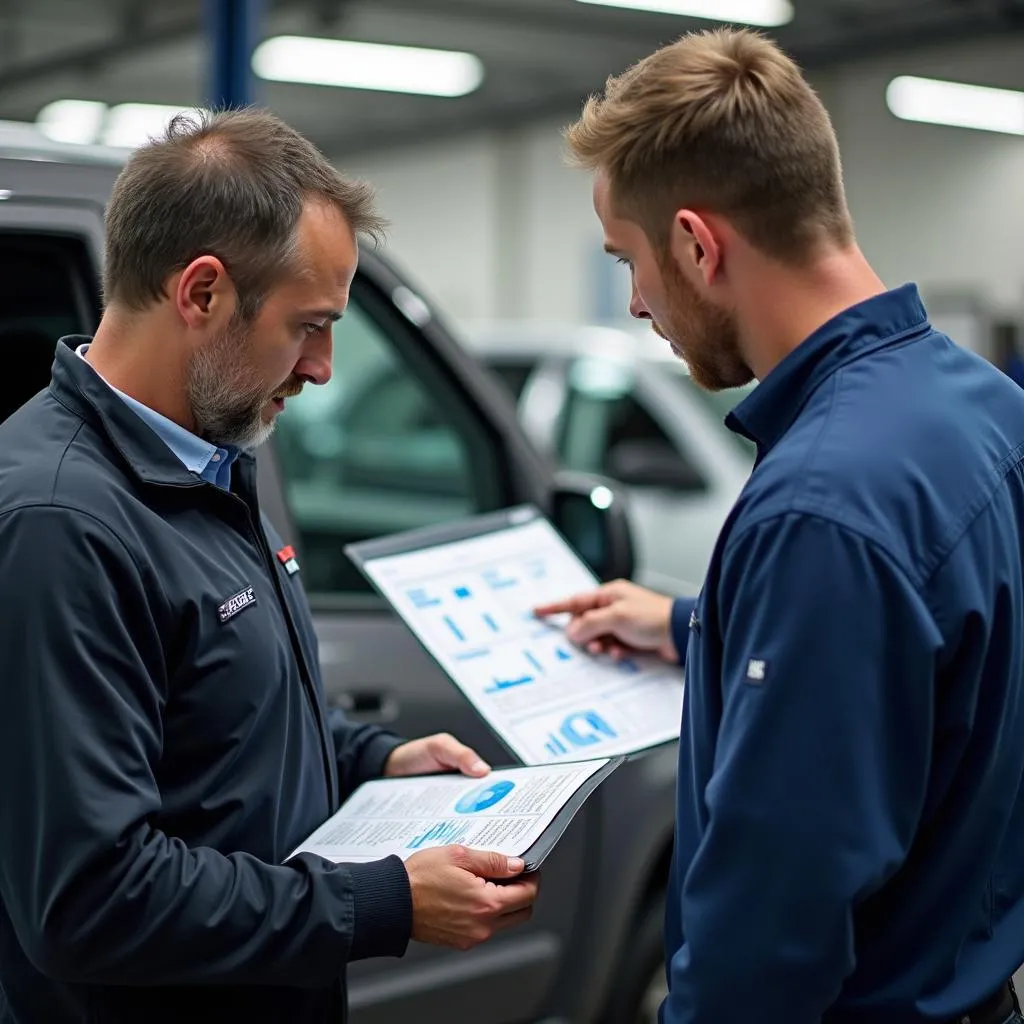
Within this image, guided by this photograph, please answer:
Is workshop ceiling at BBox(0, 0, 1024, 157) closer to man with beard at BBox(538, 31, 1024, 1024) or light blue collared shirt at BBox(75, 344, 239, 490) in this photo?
light blue collared shirt at BBox(75, 344, 239, 490)

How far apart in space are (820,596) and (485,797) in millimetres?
694

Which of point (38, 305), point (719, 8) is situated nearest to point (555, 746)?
point (38, 305)

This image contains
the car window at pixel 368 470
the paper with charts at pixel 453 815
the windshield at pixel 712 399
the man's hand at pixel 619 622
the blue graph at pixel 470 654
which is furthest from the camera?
the windshield at pixel 712 399

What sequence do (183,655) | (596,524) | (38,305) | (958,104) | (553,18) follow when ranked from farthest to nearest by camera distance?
(958,104) < (553,18) < (596,524) < (38,305) < (183,655)

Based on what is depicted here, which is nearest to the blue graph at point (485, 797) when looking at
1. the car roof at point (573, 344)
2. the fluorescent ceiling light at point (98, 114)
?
the car roof at point (573, 344)

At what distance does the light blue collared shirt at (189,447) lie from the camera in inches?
65.3

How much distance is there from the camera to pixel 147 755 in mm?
1510

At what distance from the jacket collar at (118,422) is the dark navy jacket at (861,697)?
2.03 ft

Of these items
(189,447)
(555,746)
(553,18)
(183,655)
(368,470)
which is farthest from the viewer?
(553,18)

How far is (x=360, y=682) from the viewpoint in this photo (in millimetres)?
2611

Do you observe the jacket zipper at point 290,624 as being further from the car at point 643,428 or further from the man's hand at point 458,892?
the car at point 643,428

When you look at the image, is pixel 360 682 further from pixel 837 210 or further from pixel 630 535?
pixel 837 210

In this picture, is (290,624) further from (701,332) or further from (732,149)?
(732,149)

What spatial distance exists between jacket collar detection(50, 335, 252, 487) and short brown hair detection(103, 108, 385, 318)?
0.10 m
